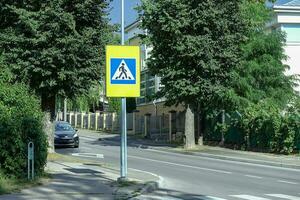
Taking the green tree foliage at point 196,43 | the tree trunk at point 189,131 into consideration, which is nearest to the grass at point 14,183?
the green tree foliage at point 196,43

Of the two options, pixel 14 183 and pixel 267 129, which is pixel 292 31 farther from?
pixel 14 183

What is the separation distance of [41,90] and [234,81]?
1550cm

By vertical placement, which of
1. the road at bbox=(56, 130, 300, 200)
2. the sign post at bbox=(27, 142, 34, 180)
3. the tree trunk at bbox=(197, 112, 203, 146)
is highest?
the tree trunk at bbox=(197, 112, 203, 146)

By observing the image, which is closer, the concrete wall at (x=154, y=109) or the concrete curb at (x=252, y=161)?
the concrete curb at (x=252, y=161)

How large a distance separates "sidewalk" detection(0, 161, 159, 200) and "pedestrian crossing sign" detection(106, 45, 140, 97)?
2.41m

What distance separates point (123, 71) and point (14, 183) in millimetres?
4028

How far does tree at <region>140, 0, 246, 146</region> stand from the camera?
3322cm

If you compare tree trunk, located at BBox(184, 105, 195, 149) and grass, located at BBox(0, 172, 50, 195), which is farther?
tree trunk, located at BBox(184, 105, 195, 149)

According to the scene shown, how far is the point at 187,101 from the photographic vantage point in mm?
34969

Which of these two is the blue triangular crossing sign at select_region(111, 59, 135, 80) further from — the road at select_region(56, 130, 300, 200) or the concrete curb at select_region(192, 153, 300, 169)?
the concrete curb at select_region(192, 153, 300, 169)

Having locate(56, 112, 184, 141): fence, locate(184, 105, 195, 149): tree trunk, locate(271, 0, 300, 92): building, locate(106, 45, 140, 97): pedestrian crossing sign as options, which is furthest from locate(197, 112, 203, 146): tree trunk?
locate(106, 45, 140, 97): pedestrian crossing sign

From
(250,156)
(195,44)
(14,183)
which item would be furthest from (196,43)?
(14,183)

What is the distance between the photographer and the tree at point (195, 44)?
33.2 m

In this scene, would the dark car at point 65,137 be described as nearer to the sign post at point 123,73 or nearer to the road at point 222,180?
the road at point 222,180
